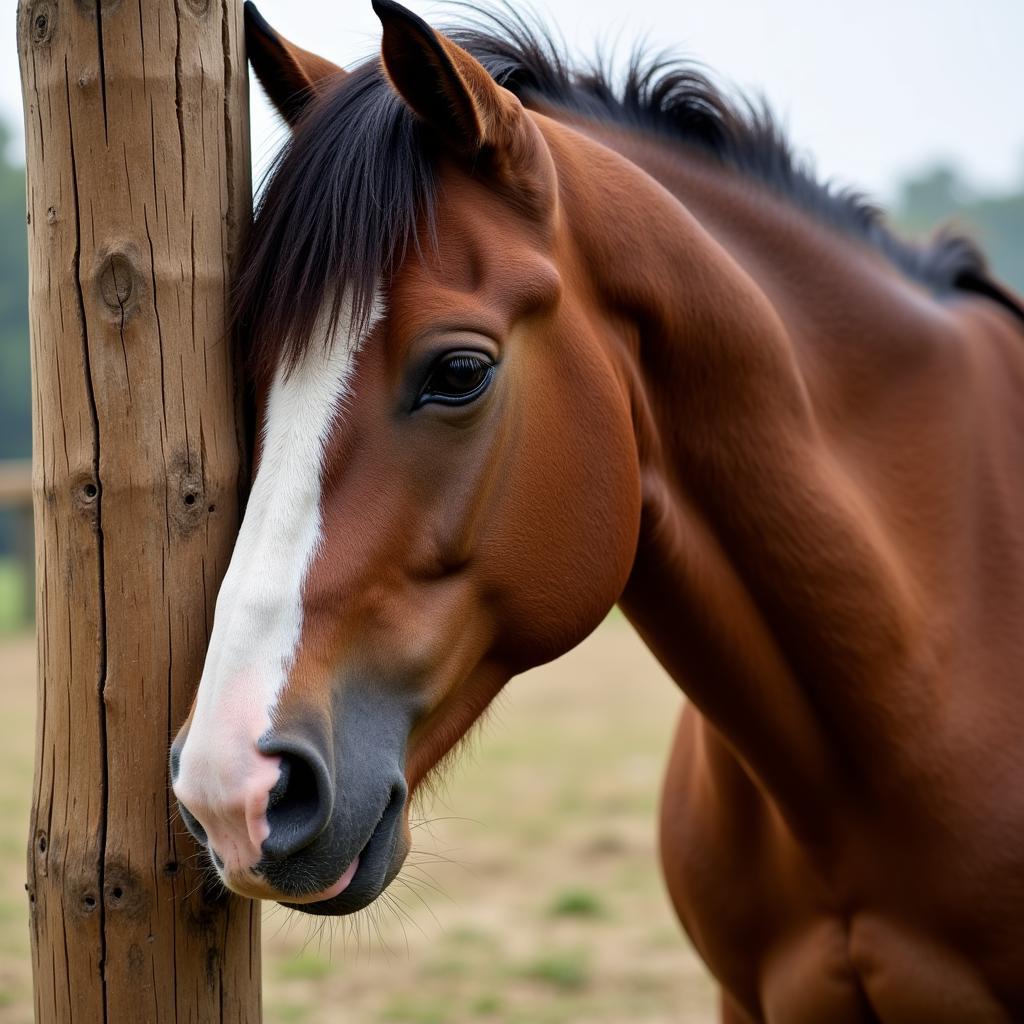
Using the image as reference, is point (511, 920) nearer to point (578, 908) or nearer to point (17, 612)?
point (578, 908)

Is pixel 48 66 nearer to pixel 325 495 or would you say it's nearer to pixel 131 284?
pixel 131 284

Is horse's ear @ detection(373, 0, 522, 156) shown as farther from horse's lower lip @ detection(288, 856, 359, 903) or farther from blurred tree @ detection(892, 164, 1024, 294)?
blurred tree @ detection(892, 164, 1024, 294)

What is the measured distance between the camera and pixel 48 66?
1642 millimetres

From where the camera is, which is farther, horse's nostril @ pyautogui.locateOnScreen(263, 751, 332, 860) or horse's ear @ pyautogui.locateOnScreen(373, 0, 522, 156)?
horse's ear @ pyautogui.locateOnScreen(373, 0, 522, 156)

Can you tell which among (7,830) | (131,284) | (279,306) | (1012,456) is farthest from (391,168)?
(7,830)

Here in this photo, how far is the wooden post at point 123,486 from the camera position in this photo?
5.29 feet

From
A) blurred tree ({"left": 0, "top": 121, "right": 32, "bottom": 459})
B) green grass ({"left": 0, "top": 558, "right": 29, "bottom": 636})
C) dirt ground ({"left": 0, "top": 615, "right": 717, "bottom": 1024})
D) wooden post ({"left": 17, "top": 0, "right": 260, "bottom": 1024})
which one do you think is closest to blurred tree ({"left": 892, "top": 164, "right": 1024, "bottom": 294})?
wooden post ({"left": 17, "top": 0, "right": 260, "bottom": 1024})

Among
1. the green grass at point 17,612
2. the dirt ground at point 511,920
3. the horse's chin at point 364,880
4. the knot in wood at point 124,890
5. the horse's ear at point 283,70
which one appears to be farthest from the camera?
the green grass at point 17,612

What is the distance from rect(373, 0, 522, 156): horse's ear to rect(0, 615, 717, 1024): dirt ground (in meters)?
0.95

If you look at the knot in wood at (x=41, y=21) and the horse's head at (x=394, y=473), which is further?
the knot in wood at (x=41, y=21)

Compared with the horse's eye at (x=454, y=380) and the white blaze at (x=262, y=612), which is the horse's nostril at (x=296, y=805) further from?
the horse's eye at (x=454, y=380)

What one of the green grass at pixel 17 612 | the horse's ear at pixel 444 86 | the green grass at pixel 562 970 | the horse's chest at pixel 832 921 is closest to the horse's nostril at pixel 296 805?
the horse's ear at pixel 444 86

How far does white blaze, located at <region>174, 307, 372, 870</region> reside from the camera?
1327mm

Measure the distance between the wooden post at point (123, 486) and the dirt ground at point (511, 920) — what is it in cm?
50
